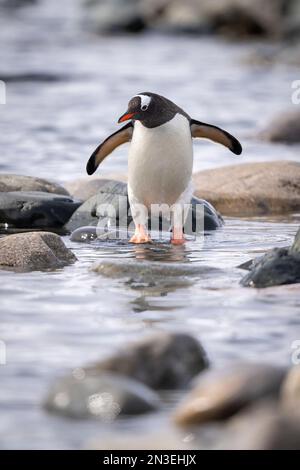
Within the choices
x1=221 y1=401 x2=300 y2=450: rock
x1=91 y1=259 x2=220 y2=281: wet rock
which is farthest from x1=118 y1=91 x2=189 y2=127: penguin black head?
x1=221 y1=401 x2=300 y2=450: rock

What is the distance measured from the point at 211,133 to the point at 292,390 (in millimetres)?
5636

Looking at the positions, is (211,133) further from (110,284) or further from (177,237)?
(110,284)

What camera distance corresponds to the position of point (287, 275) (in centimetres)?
745

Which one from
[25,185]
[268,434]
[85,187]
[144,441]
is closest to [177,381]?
[144,441]

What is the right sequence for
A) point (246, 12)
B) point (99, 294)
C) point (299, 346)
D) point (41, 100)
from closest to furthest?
point (299, 346), point (99, 294), point (41, 100), point (246, 12)

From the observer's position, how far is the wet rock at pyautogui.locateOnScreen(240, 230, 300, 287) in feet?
24.3

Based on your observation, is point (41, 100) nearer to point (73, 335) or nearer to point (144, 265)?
point (144, 265)

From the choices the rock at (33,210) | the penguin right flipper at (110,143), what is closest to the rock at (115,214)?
the rock at (33,210)

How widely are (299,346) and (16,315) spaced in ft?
5.67

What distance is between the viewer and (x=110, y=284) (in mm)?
7641

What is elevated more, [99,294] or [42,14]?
[42,14]

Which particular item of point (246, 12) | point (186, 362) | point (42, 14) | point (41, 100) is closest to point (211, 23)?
point (246, 12)

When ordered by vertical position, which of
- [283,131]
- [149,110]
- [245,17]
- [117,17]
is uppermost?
[117,17]

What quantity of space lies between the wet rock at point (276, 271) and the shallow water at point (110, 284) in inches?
4.4
